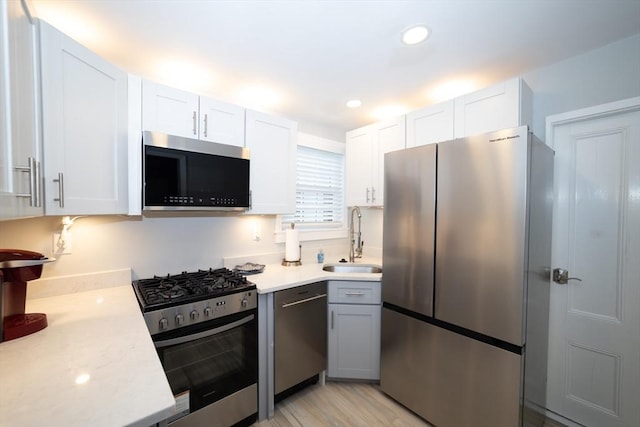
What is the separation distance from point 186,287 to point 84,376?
902 millimetres

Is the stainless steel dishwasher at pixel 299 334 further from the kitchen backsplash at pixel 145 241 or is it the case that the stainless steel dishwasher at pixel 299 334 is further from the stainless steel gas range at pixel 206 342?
the kitchen backsplash at pixel 145 241

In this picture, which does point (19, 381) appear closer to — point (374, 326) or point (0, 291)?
point (0, 291)

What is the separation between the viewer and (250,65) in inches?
73.9

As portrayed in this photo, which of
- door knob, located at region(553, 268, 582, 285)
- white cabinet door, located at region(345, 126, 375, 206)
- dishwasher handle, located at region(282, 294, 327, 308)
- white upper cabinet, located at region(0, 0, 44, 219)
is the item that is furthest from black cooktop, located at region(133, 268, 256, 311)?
door knob, located at region(553, 268, 582, 285)

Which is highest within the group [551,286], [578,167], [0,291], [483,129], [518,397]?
[483,129]

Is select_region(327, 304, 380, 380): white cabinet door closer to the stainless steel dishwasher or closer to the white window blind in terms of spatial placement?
the stainless steel dishwasher

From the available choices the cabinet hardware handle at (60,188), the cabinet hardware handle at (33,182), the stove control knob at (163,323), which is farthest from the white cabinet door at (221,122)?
the stove control knob at (163,323)

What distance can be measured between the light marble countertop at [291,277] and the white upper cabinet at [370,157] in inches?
31.8

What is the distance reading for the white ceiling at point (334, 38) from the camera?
134 centimetres

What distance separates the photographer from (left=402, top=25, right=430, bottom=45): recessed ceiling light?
147 cm

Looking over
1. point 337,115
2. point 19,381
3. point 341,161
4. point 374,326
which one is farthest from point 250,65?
point 374,326

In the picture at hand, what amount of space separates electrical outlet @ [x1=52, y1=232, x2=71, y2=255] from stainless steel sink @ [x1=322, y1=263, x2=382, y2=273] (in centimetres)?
199

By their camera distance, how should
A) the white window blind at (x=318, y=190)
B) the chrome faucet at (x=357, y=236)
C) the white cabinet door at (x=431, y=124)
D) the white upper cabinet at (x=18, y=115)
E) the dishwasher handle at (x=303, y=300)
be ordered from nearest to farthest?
the white upper cabinet at (x=18, y=115) < the dishwasher handle at (x=303, y=300) < the white cabinet door at (x=431, y=124) < the white window blind at (x=318, y=190) < the chrome faucet at (x=357, y=236)

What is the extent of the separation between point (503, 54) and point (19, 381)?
2.79 meters
